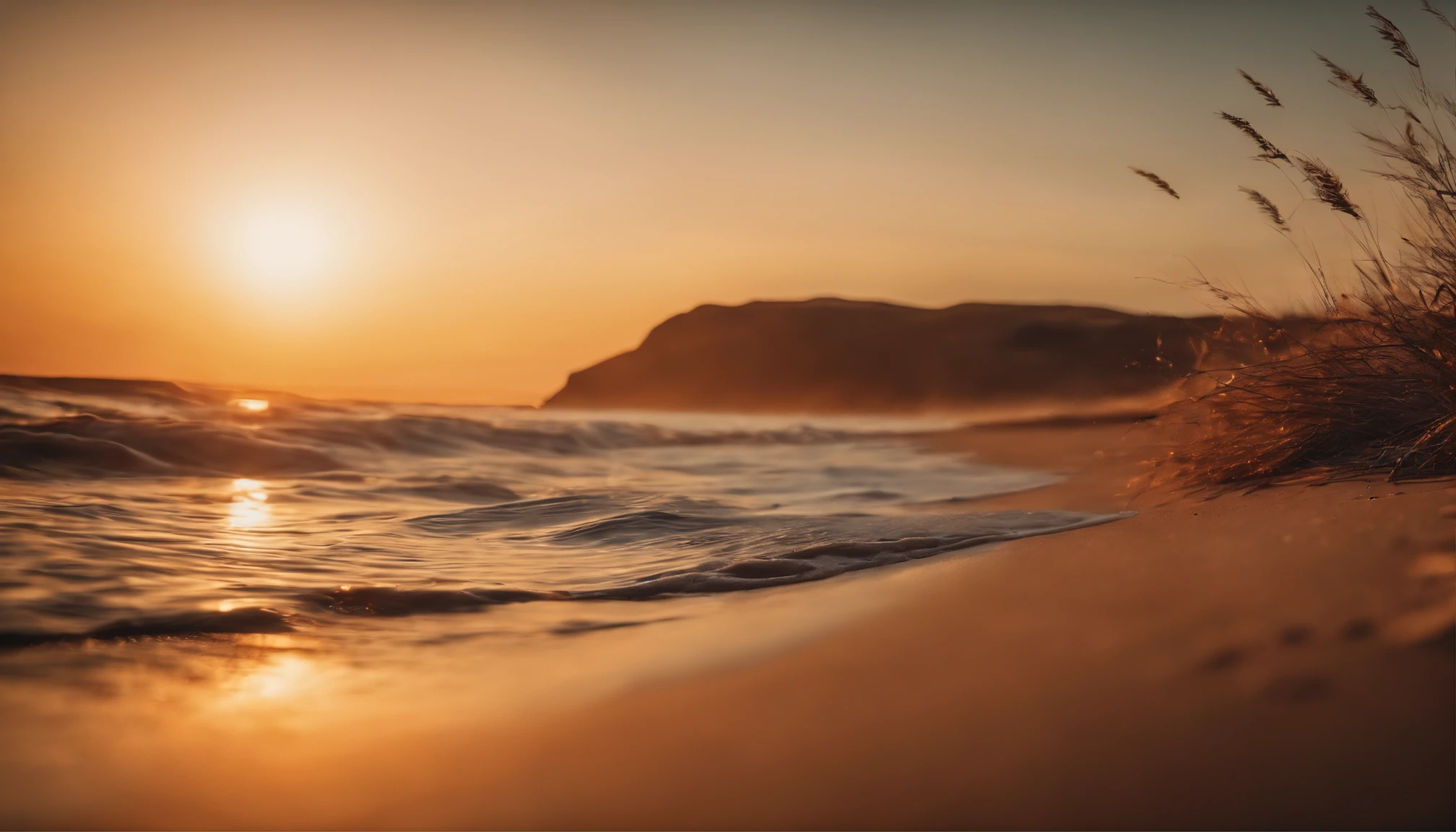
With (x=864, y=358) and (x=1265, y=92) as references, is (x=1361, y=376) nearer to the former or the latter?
(x=1265, y=92)

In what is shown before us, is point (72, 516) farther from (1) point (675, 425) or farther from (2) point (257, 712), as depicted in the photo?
(1) point (675, 425)

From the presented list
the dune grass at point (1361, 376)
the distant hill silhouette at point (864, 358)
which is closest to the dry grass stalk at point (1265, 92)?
the dune grass at point (1361, 376)

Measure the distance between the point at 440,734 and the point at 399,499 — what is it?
12.5 ft

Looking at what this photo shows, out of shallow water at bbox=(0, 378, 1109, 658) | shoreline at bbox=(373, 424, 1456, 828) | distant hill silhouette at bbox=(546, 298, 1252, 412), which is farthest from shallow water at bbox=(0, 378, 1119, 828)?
distant hill silhouette at bbox=(546, 298, 1252, 412)

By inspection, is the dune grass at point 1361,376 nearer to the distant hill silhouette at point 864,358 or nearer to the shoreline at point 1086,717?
the shoreline at point 1086,717

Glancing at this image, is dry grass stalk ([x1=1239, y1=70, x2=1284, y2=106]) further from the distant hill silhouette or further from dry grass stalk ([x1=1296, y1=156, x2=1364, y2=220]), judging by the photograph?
the distant hill silhouette

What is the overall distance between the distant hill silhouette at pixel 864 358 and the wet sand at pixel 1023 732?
30.7 metres

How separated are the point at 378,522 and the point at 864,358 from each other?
43.0 m

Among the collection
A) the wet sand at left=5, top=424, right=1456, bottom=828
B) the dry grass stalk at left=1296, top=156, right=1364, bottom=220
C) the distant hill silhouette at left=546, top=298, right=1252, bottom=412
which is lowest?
the wet sand at left=5, top=424, right=1456, bottom=828

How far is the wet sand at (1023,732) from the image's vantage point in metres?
0.96

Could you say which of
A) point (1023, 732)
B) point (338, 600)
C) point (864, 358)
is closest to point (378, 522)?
point (338, 600)

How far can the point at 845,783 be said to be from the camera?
1.08 m

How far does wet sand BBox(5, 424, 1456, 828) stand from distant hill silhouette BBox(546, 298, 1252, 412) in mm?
30678

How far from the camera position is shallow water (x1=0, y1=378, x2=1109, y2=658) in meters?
2.30
